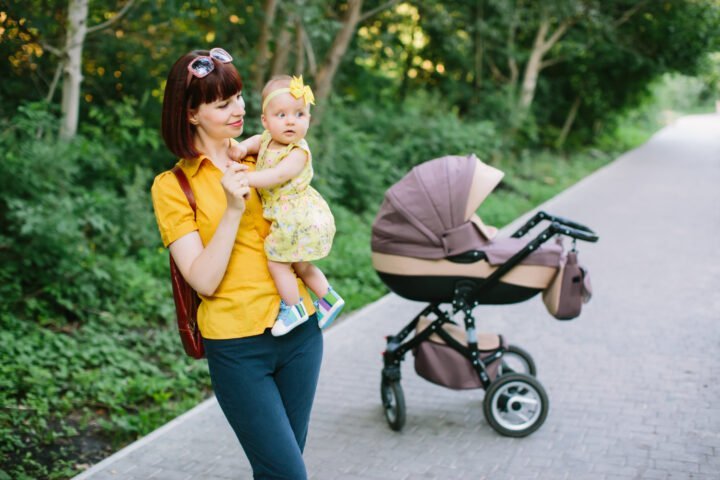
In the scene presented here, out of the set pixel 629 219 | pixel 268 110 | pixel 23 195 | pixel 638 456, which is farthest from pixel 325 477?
pixel 629 219

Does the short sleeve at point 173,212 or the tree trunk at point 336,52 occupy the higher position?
the tree trunk at point 336,52

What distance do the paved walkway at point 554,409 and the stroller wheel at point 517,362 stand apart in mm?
263

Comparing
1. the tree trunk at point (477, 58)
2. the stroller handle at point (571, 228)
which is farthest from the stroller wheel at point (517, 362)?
the tree trunk at point (477, 58)

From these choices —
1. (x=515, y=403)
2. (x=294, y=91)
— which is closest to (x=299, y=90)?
(x=294, y=91)

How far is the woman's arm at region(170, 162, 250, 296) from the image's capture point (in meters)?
2.47

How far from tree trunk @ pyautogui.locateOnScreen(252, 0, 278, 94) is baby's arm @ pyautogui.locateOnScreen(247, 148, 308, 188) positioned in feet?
29.1

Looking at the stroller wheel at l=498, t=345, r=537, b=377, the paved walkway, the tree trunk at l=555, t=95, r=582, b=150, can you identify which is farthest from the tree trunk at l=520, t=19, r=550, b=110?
the stroller wheel at l=498, t=345, r=537, b=377

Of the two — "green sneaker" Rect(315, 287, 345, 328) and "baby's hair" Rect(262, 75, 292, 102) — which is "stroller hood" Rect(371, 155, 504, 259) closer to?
"green sneaker" Rect(315, 287, 345, 328)

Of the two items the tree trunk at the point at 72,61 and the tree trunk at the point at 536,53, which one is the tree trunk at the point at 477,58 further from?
the tree trunk at the point at 72,61

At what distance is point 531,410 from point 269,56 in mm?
9845

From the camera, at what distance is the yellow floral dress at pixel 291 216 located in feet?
8.78

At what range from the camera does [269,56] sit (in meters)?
13.2

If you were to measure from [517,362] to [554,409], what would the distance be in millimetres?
584

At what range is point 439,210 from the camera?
445cm
